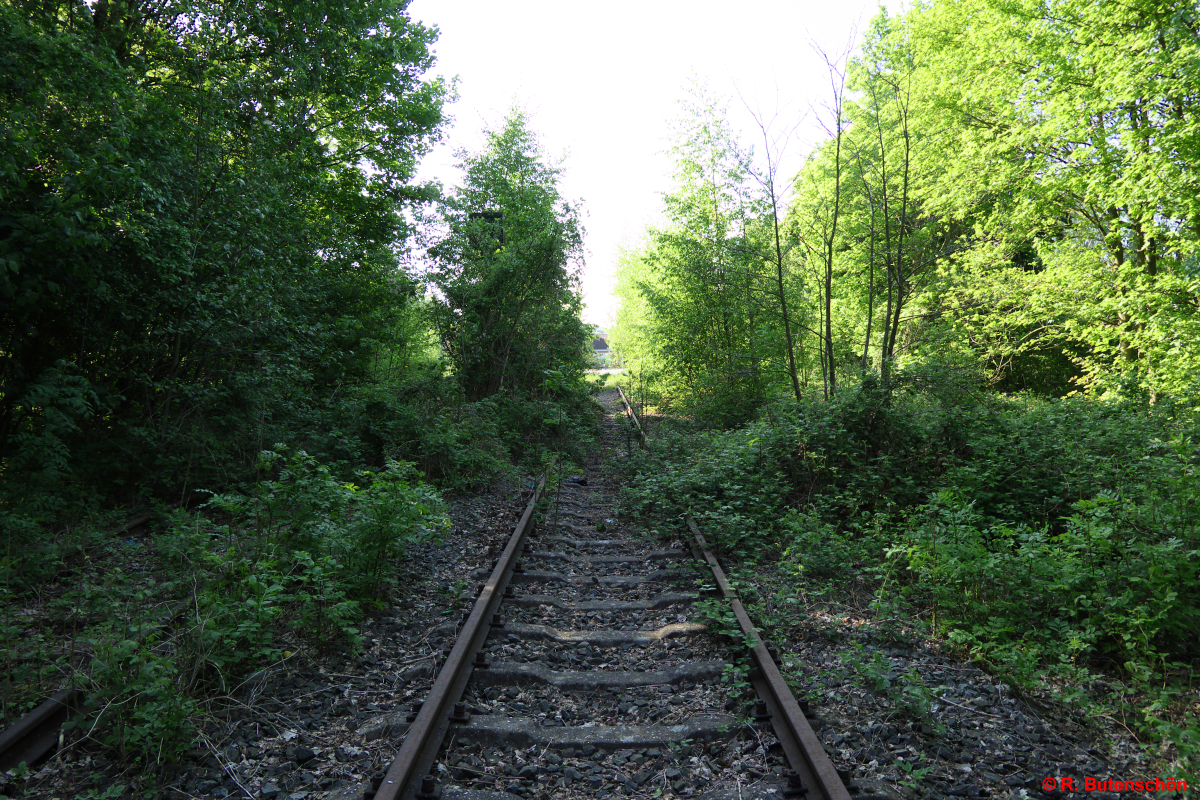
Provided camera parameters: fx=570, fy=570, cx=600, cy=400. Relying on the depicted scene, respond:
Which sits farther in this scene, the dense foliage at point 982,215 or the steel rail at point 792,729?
the dense foliage at point 982,215

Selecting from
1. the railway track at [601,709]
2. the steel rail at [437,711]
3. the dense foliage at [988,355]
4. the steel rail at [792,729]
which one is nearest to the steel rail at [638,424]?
the dense foliage at [988,355]

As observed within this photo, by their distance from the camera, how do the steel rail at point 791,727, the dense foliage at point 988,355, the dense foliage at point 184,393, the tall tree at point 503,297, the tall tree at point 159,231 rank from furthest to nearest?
the tall tree at point 503,297
the tall tree at point 159,231
the dense foliage at point 988,355
the dense foliage at point 184,393
the steel rail at point 791,727

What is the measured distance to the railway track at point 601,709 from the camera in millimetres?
2594

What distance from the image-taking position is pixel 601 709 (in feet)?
10.7

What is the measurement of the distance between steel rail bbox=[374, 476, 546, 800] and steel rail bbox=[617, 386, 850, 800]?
5.32ft

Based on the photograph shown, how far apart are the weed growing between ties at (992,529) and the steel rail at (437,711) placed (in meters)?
2.01

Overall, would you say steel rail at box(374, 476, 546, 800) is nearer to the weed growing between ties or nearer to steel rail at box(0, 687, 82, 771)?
steel rail at box(0, 687, 82, 771)

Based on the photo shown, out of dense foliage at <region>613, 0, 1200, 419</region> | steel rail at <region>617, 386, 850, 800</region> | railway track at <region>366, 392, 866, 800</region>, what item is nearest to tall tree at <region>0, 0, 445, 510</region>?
railway track at <region>366, 392, 866, 800</region>

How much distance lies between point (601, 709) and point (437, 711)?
927 mm

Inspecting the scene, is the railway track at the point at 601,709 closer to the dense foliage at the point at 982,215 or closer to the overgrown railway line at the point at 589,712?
the overgrown railway line at the point at 589,712

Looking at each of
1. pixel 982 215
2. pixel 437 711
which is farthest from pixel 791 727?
pixel 982 215

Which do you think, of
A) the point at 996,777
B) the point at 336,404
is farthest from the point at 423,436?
the point at 996,777

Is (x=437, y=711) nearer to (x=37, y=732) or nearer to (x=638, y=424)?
(x=37, y=732)

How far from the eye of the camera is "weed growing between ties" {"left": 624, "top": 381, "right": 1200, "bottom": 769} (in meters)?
3.37
